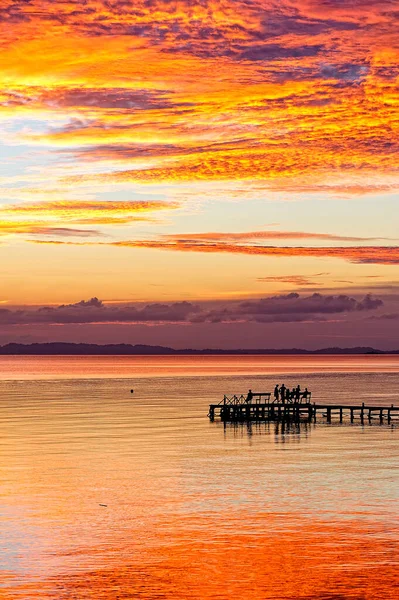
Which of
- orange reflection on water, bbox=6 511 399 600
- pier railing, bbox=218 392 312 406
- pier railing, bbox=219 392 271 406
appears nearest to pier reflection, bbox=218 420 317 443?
pier railing, bbox=218 392 312 406

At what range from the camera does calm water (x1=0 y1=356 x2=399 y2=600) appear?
105 feet

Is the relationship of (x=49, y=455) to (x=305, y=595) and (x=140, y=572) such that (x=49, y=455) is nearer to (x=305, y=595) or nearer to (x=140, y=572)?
(x=140, y=572)

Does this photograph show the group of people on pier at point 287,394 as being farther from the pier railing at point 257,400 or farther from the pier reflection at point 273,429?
the pier reflection at point 273,429

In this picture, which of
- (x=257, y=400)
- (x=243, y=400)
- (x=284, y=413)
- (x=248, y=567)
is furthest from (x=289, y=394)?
(x=248, y=567)

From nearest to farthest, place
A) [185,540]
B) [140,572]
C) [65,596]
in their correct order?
[65,596] → [140,572] → [185,540]

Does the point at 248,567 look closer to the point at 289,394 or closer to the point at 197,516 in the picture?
the point at 197,516

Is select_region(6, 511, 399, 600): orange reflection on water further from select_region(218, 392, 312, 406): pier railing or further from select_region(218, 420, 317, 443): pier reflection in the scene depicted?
select_region(218, 392, 312, 406): pier railing

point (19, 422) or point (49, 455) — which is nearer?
point (49, 455)

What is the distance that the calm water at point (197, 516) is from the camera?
32156mm

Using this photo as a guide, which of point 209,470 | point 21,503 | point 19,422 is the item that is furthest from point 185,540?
point 19,422

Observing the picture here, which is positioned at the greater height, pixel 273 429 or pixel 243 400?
pixel 243 400

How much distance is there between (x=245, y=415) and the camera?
9881 centimetres

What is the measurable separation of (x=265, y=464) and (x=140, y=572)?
28508mm

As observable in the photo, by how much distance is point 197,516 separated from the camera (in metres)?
42.9
